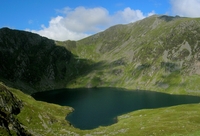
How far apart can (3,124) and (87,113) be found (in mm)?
116568

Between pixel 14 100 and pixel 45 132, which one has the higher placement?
pixel 14 100

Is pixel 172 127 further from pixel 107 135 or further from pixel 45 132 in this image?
pixel 45 132

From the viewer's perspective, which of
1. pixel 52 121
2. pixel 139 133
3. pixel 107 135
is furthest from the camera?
pixel 52 121

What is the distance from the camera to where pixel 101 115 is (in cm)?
13550

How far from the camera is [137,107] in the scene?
16175cm

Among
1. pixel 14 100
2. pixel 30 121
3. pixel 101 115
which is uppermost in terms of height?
pixel 14 100

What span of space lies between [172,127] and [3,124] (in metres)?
53.9

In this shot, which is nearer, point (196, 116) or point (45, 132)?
point (45, 132)

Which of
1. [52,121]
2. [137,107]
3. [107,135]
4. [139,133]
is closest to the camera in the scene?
[139,133]

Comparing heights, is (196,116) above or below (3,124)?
below

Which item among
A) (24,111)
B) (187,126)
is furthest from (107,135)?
(24,111)

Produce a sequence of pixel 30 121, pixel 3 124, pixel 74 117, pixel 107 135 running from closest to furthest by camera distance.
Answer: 1. pixel 3 124
2. pixel 107 135
3. pixel 30 121
4. pixel 74 117

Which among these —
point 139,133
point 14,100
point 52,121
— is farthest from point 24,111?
point 139,133

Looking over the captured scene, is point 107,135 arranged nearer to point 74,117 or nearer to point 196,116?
point 196,116
